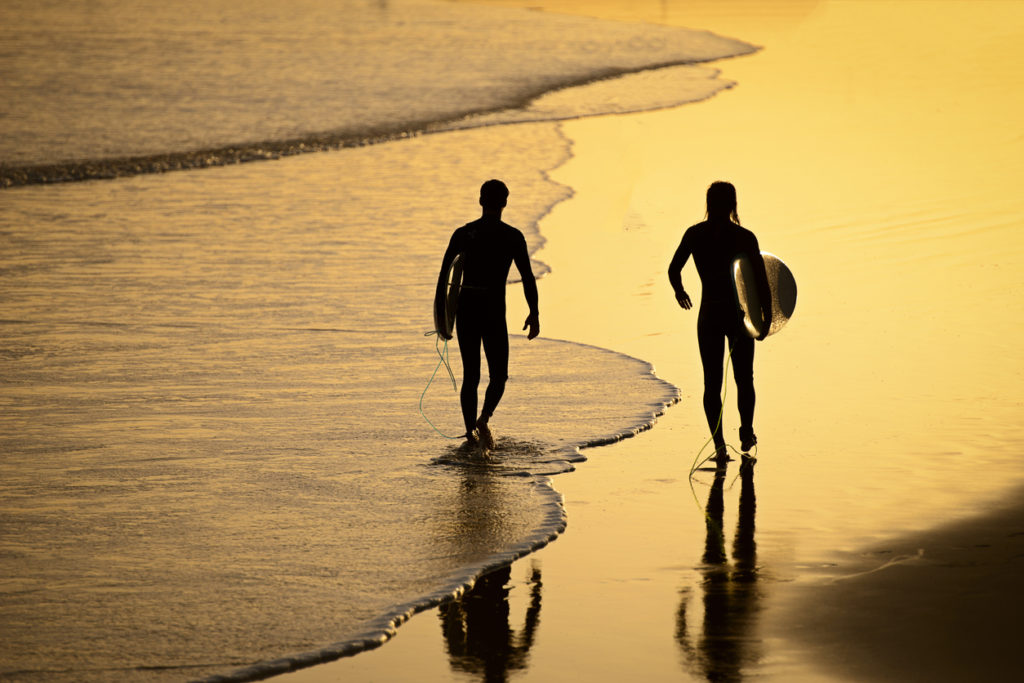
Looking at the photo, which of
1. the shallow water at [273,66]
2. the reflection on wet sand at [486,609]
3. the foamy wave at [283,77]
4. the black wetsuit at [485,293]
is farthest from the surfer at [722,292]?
the shallow water at [273,66]

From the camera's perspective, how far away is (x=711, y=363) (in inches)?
357

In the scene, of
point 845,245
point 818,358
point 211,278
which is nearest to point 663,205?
point 845,245

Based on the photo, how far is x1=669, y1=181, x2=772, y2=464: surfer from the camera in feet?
29.2

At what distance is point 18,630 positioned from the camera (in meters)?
6.27

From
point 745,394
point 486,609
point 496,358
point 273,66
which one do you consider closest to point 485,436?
point 496,358

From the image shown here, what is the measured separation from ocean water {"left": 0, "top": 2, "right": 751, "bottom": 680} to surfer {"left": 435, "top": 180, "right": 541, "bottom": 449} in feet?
1.49

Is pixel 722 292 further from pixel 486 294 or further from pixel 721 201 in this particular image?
pixel 486 294

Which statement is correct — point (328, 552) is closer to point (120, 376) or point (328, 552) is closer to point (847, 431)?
point (847, 431)

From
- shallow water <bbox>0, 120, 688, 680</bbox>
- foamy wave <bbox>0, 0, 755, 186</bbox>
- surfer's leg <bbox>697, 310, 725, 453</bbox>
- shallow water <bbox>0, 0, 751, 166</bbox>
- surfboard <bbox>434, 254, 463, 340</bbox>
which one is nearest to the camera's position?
shallow water <bbox>0, 120, 688, 680</bbox>

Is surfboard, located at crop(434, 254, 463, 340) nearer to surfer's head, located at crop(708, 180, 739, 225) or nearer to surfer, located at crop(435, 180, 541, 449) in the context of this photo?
surfer, located at crop(435, 180, 541, 449)

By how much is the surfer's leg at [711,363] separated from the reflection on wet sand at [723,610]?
1334 millimetres

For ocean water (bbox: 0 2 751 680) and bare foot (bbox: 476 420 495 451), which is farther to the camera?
bare foot (bbox: 476 420 495 451)

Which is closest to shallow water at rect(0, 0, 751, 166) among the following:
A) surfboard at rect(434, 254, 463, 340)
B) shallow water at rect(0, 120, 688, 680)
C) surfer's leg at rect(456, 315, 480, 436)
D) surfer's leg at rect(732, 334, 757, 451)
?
shallow water at rect(0, 120, 688, 680)

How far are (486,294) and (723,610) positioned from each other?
11.6ft
